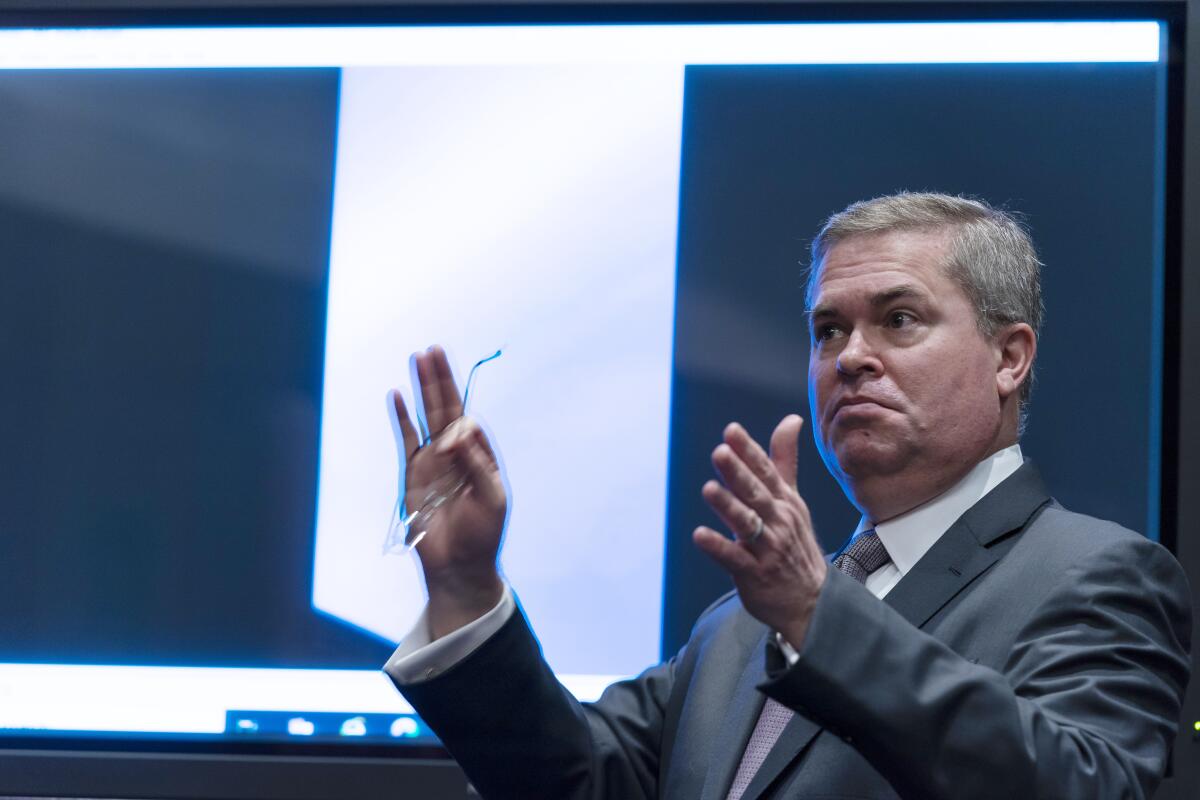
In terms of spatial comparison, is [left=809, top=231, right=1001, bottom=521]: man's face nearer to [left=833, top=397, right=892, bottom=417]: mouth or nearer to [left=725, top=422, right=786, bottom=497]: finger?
[left=833, top=397, right=892, bottom=417]: mouth

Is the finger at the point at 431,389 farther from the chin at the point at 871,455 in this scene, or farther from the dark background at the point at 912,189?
the dark background at the point at 912,189

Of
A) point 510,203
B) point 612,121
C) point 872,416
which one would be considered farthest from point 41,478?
point 872,416

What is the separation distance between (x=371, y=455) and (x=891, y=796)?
42.9 inches

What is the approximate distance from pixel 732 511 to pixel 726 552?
0.14 ft

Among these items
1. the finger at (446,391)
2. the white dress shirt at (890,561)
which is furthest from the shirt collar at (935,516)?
the finger at (446,391)

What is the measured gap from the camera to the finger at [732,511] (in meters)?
1.23

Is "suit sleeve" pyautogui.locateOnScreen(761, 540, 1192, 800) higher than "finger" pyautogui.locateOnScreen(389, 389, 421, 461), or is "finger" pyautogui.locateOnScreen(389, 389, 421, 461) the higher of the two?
"finger" pyautogui.locateOnScreen(389, 389, 421, 461)

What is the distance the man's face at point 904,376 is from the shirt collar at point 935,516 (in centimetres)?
2

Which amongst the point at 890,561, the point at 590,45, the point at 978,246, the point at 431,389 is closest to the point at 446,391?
the point at 431,389

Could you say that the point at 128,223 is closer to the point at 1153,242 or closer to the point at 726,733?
the point at 726,733

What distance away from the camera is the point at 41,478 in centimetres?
229

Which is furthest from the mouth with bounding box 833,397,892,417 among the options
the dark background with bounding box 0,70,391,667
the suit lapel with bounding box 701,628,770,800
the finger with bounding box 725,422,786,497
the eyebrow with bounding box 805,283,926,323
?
the dark background with bounding box 0,70,391,667

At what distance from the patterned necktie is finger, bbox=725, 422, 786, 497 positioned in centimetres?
45

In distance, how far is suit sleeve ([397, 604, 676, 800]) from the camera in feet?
5.46
